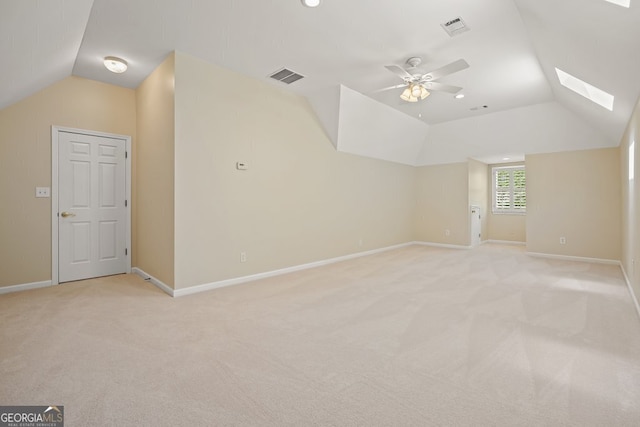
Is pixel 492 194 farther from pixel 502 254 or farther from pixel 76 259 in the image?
pixel 76 259

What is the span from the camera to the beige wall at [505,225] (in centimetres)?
823

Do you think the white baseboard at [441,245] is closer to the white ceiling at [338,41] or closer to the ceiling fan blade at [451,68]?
the white ceiling at [338,41]

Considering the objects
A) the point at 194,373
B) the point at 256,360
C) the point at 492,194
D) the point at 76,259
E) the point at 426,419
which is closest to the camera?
the point at 426,419

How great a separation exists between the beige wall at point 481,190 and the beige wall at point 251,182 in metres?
3.42

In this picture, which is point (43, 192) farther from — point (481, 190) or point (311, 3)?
point (481, 190)

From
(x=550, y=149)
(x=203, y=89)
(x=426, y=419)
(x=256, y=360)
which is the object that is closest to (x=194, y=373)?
(x=256, y=360)

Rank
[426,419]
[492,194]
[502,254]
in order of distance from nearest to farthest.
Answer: [426,419]
[502,254]
[492,194]

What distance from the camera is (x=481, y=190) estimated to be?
8258mm

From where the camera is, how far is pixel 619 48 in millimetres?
2486

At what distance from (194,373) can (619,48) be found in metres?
4.26

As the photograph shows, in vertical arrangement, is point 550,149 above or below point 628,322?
above

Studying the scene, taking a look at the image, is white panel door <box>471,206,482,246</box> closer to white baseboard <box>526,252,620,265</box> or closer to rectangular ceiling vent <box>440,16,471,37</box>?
white baseboard <box>526,252,620,265</box>

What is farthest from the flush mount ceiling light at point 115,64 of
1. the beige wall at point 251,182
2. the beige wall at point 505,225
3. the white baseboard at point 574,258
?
the beige wall at point 505,225

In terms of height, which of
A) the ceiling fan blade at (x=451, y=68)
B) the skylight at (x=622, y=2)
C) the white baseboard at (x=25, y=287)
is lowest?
the white baseboard at (x=25, y=287)
